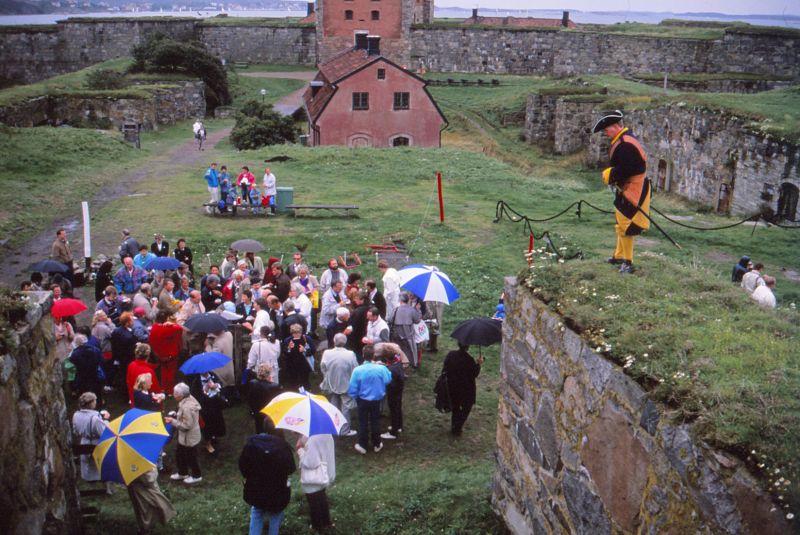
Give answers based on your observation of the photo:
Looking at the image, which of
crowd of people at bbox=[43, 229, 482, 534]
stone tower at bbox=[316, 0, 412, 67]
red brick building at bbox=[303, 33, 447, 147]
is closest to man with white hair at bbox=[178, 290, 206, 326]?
crowd of people at bbox=[43, 229, 482, 534]

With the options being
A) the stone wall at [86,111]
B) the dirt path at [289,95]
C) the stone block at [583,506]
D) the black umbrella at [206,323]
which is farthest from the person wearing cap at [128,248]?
the dirt path at [289,95]

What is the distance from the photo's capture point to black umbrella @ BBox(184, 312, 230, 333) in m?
10.3

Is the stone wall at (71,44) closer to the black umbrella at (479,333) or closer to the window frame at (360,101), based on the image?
the window frame at (360,101)

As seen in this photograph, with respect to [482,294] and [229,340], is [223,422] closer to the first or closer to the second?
[229,340]

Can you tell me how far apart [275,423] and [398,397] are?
2.70m

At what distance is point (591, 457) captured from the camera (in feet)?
18.6

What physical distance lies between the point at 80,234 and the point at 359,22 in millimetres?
42920

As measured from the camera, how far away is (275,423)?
7.30 m

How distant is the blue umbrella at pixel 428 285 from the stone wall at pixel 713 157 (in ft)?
43.1

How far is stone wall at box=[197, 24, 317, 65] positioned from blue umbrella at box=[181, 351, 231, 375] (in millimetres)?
57241

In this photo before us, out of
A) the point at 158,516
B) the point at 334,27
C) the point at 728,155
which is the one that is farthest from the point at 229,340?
the point at 334,27

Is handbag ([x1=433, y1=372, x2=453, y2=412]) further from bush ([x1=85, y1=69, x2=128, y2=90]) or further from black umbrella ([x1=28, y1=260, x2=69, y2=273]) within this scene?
bush ([x1=85, y1=69, x2=128, y2=90])

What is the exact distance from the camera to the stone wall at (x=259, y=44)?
63.5 meters

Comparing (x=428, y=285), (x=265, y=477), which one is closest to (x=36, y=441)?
(x=265, y=477)
